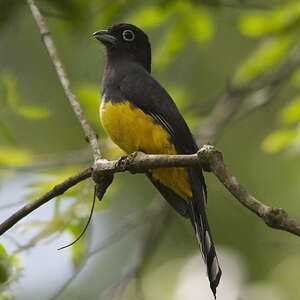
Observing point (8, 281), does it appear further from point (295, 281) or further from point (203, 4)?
point (295, 281)

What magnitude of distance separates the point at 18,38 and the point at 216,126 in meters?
6.05

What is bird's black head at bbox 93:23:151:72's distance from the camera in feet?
22.1

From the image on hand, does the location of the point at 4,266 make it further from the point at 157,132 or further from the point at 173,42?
the point at 173,42

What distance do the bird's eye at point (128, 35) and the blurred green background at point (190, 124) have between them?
182 mm

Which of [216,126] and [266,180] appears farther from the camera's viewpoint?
[266,180]

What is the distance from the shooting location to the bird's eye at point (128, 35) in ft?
22.4

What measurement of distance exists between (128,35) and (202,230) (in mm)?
1991

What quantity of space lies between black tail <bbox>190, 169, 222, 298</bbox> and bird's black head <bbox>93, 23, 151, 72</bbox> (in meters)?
1.34

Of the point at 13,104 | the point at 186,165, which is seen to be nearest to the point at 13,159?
the point at 13,104

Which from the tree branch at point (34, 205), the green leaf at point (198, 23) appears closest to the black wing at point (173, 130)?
the green leaf at point (198, 23)

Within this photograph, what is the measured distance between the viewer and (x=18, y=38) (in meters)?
12.6

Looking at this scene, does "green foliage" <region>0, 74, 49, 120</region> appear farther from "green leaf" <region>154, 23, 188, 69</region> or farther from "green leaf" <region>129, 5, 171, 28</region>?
"green leaf" <region>154, 23, 188, 69</region>

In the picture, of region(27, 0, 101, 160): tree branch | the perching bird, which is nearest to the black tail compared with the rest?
the perching bird

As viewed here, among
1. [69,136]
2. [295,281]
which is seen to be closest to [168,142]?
[295,281]
